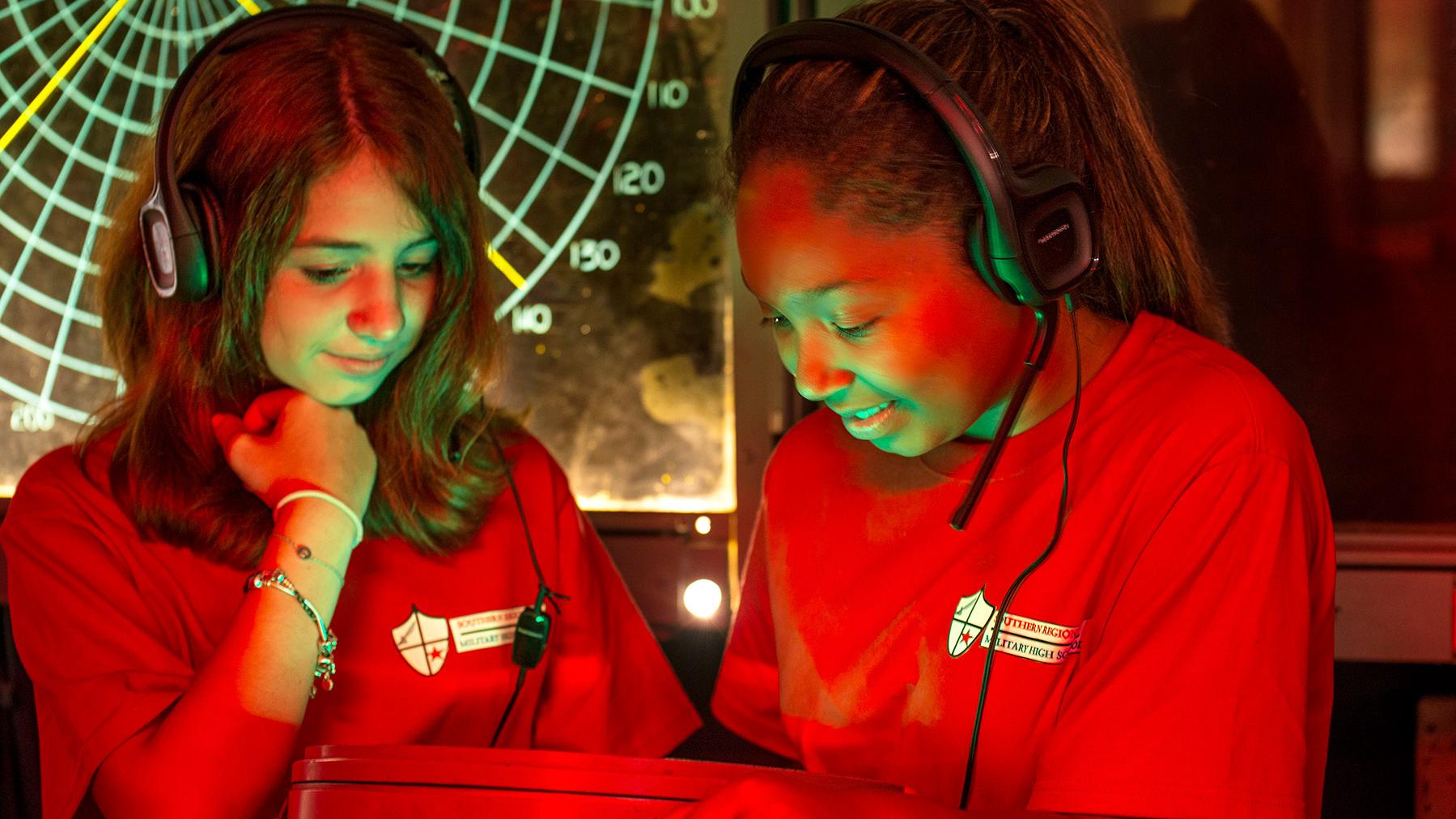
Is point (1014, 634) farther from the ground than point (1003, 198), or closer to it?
closer to it

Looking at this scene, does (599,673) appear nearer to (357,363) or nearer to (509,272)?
(357,363)

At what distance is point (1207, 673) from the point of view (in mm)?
816

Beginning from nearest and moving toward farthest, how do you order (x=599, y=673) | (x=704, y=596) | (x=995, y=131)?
(x=995, y=131)
(x=599, y=673)
(x=704, y=596)

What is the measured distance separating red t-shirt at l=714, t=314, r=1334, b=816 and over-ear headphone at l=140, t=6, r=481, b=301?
0.62 metres

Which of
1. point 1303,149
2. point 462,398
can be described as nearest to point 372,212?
point 462,398

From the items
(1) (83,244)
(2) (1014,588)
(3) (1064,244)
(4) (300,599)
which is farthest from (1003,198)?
(1) (83,244)

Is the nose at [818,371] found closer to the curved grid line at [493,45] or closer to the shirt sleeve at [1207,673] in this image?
the shirt sleeve at [1207,673]

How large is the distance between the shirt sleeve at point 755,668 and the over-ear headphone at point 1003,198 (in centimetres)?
45

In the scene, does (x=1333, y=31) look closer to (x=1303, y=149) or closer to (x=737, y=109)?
(x=1303, y=149)

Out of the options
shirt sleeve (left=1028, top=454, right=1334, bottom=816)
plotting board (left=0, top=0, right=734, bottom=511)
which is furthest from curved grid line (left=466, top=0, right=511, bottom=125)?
shirt sleeve (left=1028, top=454, right=1334, bottom=816)

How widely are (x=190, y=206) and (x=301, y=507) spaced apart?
31 cm

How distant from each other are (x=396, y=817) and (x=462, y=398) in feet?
2.18

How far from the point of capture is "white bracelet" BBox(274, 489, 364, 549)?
1.12 meters

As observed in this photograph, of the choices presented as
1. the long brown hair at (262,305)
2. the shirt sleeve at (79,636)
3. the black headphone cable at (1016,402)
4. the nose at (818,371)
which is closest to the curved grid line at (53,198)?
the long brown hair at (262,305)
